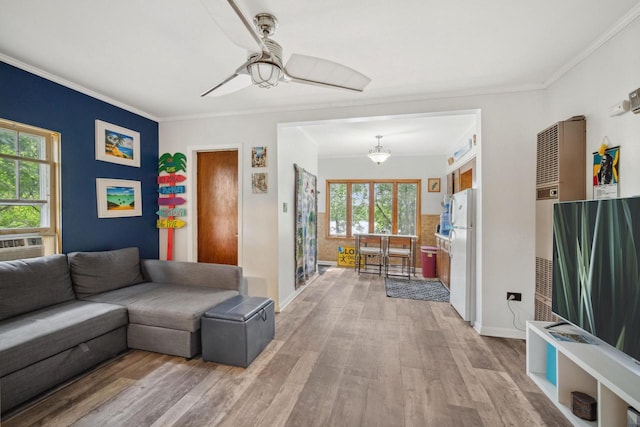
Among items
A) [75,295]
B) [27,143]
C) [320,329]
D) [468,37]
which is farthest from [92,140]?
[468,37]

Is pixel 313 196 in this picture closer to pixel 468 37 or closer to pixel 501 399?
pixel 468 37

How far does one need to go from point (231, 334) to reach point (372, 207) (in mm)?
4667

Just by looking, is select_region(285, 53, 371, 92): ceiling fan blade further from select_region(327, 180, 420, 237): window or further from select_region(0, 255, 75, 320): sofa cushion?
select_region(327, 180, 420, 237): window

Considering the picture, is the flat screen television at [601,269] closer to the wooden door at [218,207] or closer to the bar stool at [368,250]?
the wooden door at [218,207]

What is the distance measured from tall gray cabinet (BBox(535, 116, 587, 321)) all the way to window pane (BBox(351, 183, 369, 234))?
3821 millimetres

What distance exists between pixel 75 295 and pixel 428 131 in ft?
15.9

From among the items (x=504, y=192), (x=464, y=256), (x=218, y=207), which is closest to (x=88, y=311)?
(x=218, y=207)

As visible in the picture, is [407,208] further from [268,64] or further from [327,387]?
[268,64]

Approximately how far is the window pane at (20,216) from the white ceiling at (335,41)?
1.23 m

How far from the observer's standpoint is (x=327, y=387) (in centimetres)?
192

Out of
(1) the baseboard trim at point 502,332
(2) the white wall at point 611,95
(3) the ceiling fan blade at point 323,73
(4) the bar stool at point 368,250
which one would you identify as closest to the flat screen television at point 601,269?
(2) the white wall at point 611,95

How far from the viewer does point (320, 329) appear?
2.87 m

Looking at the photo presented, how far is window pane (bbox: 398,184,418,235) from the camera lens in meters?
6.05

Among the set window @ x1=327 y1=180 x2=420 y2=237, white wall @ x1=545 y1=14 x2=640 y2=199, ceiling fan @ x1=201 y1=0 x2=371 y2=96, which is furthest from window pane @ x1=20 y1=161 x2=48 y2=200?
window @ x1=327 y1=180 x2=420 y2=237
